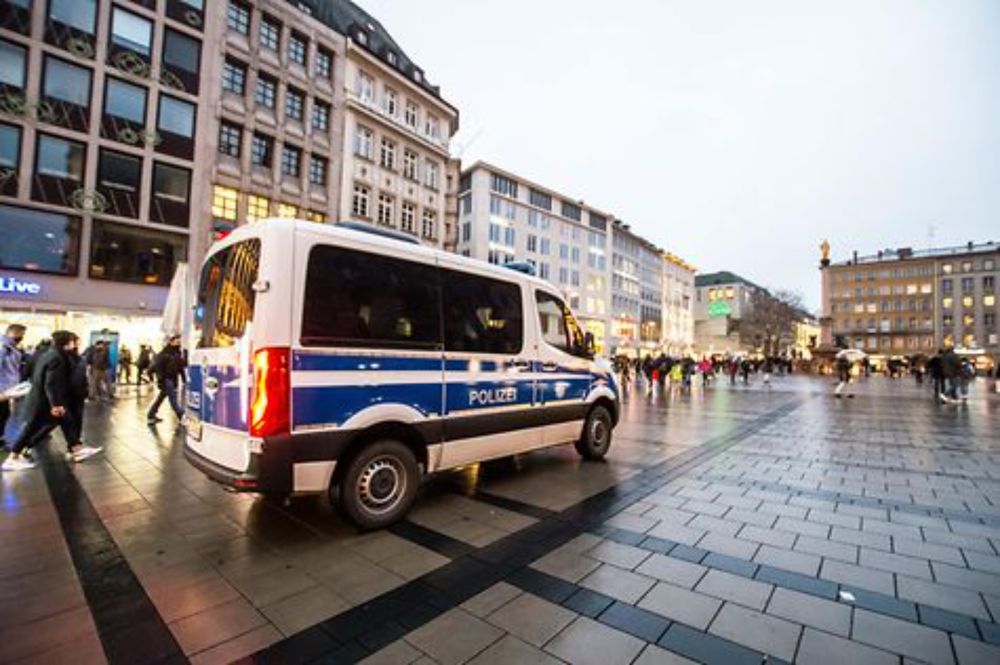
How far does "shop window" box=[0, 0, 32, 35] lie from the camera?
16969 millimetres

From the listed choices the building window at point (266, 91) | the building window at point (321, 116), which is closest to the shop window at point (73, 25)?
the building window at point (266, 91)

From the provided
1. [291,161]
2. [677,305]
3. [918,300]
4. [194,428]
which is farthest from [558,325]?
[918,300]

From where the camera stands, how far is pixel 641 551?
3.72m

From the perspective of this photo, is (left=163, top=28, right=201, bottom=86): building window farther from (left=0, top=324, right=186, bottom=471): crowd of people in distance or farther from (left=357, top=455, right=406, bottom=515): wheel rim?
(left=357, top=455, right=406, bottom=515): wheel rim

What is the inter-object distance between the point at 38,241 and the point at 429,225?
20.4 m

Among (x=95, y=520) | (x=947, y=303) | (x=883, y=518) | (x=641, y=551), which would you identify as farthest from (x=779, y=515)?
(x=947, y=303)

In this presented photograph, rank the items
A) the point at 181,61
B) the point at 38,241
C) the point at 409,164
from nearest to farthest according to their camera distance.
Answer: the point at 38,241 → the point at 181,61 → the point at 409,164

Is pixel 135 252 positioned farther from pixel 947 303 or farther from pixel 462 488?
pixel 947 303

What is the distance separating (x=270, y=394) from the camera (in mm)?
3490

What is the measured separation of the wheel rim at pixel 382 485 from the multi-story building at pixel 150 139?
2112 cm

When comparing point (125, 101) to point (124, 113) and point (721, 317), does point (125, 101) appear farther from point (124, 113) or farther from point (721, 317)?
point (721, 317)

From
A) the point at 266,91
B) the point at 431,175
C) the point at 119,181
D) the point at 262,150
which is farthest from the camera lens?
the point at 431,175

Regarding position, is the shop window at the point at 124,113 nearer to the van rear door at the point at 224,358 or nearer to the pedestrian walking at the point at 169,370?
the pedestrian walking at the point at 169,370

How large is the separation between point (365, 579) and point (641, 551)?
222cm
